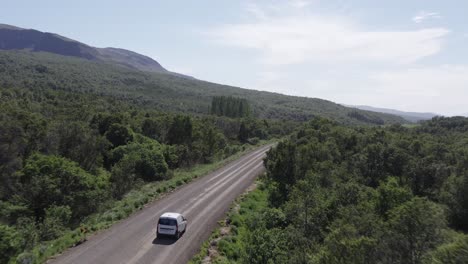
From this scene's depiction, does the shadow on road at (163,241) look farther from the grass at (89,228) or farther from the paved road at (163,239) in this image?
the grass at (89,228)

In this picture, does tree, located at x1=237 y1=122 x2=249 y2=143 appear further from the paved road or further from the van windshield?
the van windshield

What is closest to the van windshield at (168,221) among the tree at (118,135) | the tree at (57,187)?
the tree at (57,187)

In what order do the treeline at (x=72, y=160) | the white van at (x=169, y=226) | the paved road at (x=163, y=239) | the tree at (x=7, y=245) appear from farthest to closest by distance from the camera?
the treeline at (x=72, y=160) → the white van at (x=169, y=226) → the paved road at (x=163, y=239) → the tree at (x=7, y=245)

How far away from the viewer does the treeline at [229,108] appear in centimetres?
17550

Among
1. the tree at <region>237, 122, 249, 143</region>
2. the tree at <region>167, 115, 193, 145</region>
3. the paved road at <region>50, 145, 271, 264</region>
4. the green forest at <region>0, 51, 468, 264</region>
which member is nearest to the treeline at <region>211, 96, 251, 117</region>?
the tree at <region>237, 122, 249, 143</region>

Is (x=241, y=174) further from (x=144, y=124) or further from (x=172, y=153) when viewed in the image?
(x=144, y=124)

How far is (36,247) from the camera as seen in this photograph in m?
24.7

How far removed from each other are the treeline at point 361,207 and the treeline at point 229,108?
103 meters

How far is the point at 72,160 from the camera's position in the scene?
55125mm

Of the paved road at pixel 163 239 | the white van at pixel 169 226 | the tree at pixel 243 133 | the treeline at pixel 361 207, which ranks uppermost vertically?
the treeline at pixel 361 207

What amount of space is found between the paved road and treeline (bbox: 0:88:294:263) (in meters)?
4.46

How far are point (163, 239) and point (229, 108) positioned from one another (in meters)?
151

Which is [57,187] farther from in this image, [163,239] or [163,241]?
[163,241]

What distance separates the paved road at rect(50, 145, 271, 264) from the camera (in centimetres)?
2389
